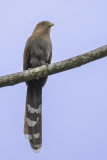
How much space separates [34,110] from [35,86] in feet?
1.52

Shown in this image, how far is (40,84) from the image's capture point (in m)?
6.01

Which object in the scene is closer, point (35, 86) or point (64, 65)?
point (64, 65)

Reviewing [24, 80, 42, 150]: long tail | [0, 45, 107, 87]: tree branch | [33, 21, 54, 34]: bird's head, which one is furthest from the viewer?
[33, 21, 54, 34]: bird's head

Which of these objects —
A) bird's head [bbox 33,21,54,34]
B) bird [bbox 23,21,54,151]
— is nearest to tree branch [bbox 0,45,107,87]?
bird [bbox 23,21,54,151]

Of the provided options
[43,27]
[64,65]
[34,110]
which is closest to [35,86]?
[34,110]

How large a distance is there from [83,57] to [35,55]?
1912 mm

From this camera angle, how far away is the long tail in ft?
19.0

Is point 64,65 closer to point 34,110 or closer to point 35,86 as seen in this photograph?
point 35,86

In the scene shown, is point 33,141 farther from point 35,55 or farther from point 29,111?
point 35,55

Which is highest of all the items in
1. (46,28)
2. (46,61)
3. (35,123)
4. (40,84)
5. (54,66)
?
(46,28)

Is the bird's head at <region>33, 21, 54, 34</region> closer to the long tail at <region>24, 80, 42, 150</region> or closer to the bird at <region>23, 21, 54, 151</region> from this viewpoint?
the bird at <region>23, 21, 54, 151</region>

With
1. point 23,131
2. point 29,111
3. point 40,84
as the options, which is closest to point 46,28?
point 40,84

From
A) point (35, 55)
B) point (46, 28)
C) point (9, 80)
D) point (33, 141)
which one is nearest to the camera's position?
point (9, 80)

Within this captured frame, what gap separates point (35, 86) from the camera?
19.6 ft
